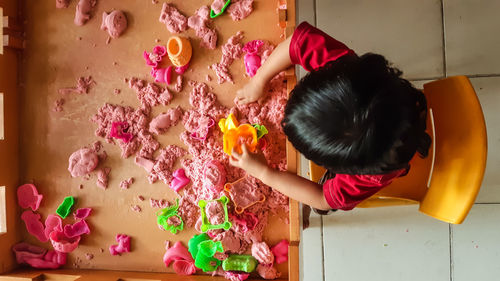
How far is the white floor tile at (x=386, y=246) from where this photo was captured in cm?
102

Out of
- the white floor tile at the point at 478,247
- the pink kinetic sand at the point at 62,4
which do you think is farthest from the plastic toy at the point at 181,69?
the white floor tile at the point at 478,247

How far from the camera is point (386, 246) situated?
3.41 ft

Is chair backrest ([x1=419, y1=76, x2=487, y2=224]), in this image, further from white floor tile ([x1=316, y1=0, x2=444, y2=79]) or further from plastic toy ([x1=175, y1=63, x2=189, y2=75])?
plastic toy ([x1=175, y1=63, x2=189, y2=75])

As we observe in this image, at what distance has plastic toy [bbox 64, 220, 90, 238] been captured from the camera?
98cm

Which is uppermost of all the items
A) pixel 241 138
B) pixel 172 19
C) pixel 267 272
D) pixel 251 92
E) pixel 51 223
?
pixel 172 19

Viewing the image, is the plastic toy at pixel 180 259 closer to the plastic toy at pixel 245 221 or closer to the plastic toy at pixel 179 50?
the plastic toy at pixel 245 221

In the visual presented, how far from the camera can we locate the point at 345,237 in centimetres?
105

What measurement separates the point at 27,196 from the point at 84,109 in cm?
29

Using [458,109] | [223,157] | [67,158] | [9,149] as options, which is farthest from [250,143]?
[9,149]

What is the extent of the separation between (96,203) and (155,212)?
0.56ft

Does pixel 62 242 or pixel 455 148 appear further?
pixel 62 242

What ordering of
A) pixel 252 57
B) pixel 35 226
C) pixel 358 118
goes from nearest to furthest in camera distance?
pixel 358 118 < pixel 252 57 < pixel 35 226

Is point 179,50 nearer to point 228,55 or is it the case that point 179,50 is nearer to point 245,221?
point 228,55

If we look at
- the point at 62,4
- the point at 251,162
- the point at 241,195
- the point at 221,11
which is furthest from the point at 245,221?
the point at 62,4
